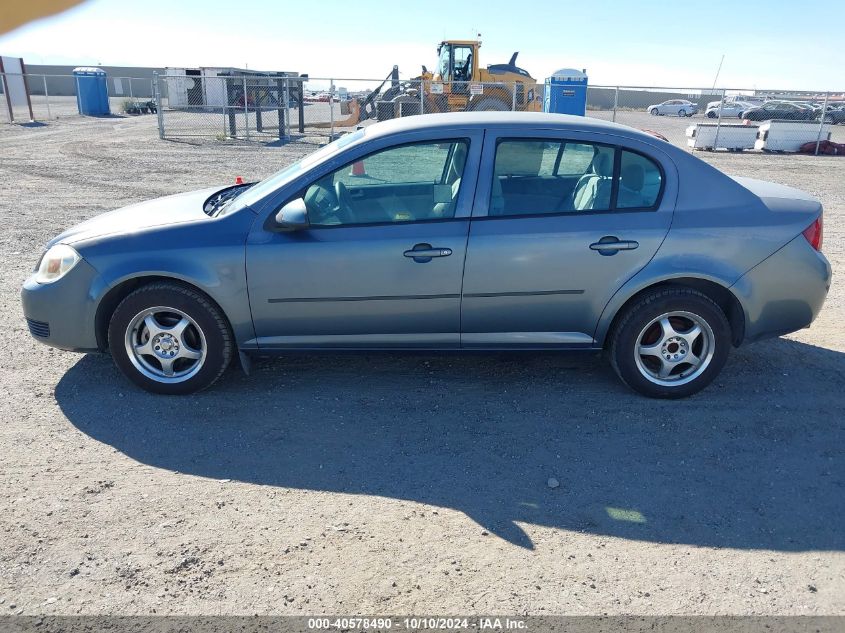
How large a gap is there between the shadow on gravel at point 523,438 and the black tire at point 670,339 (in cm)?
11

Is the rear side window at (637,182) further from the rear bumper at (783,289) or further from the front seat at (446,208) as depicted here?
the front seat at (446,208)

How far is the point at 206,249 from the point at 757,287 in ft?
11.0

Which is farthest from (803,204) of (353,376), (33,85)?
(33,85)

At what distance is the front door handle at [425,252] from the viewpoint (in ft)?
13.4

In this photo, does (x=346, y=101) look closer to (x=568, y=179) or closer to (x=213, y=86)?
(x=213, y=86)

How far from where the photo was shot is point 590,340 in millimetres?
4324

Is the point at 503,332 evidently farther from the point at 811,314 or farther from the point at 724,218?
the point at 811,314

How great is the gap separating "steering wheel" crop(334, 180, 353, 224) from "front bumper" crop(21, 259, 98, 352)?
154 centimetres

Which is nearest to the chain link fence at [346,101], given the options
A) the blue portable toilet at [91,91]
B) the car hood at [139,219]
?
the blue portable toilet at [91,91]

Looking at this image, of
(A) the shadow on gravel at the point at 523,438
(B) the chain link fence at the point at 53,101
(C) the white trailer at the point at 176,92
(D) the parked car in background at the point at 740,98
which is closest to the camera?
(A) the shadow on gravel at the point at 523,438

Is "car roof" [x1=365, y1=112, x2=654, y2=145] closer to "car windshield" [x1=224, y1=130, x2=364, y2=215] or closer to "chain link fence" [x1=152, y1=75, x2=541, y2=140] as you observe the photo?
"car windshield" [x1=224, y1=130, x2=364, y2=215]

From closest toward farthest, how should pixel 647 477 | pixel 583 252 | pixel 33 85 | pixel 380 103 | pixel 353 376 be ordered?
pixel 647 477 → pixel 583 252 → pixel 353 376 → pixel 380 103 → pixel 33 85

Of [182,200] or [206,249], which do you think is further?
[182,200]

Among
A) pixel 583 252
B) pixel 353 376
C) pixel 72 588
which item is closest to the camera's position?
pixel 72 588
